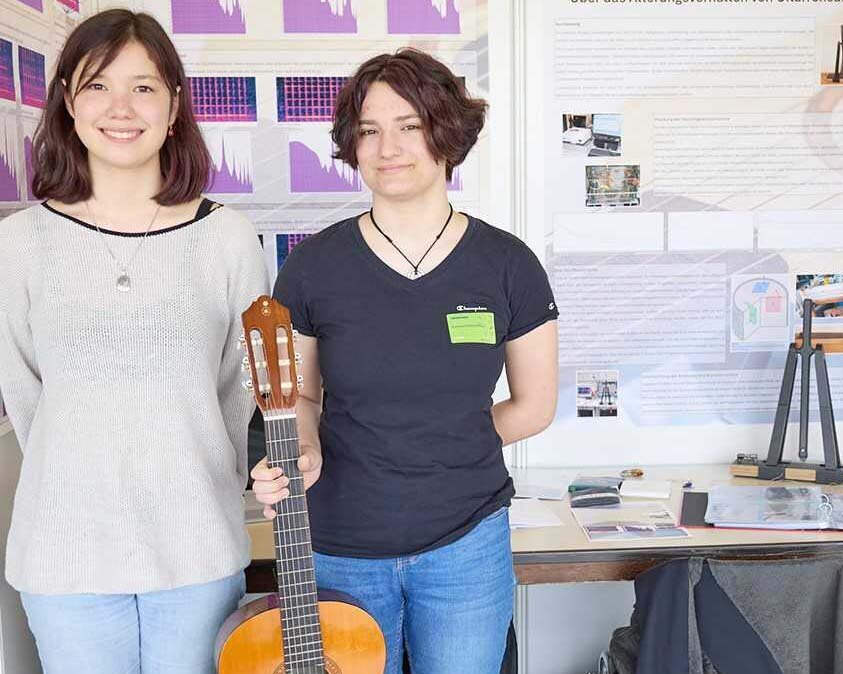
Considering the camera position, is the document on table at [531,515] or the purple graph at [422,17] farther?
the purple graph at [422,17]

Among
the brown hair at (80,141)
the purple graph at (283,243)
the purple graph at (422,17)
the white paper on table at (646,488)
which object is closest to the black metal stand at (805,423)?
the white paper on table at (646,488)

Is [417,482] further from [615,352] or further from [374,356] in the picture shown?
[615,352]

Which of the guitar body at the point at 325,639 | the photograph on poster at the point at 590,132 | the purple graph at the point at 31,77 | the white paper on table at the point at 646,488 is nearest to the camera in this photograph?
the guitar body at the point at 325,639

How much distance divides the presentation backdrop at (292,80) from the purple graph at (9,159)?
76 cm

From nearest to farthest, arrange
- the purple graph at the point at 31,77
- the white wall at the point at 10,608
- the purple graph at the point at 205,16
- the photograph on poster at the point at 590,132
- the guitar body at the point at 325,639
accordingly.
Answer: the guitar body at the point at 325,639
the white wall at the point at 10,608
the purple graph at the point at 31,77
the purple graph at the point at 205,16
the photograph on poster at the point at 590,132

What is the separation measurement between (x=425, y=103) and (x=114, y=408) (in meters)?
0.68

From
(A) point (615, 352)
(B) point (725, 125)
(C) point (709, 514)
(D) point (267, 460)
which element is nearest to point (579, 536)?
(C) point (709, 514)

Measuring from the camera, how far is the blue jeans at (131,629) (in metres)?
1.40

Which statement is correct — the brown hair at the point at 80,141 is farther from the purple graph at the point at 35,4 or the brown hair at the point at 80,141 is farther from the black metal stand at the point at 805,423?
the black metal stand at the point at 805,423

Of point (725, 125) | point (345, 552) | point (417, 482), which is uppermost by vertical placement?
→ point (725, 125)

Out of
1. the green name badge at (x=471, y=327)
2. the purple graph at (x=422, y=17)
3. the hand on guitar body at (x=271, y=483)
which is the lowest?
the hand on guitar body at (x=271, y=483)

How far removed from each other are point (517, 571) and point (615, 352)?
2.94ft

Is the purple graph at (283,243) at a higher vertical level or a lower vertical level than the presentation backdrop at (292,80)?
lower

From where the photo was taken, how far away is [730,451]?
9.12ft
